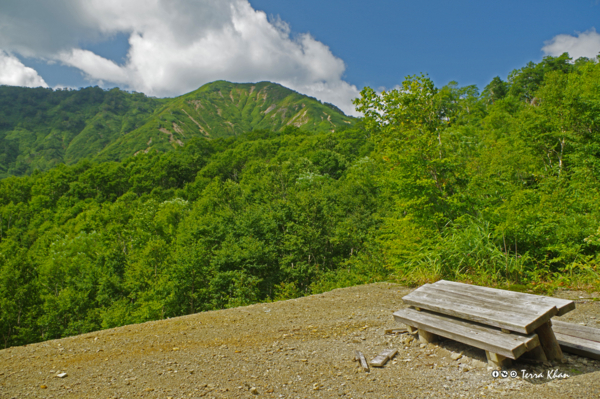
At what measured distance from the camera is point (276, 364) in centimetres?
417

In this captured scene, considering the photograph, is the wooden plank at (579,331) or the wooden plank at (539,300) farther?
the wooden plank at (579,331)

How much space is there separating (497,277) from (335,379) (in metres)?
4.88

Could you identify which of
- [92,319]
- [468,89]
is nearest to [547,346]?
[92,319]

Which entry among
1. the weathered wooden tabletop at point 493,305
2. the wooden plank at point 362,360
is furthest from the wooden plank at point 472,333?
the wooden plank at point 362,360

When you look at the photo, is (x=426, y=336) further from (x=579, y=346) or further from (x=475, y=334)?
(x=579, y=346)

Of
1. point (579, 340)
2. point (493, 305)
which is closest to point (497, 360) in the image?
point (493, 305)

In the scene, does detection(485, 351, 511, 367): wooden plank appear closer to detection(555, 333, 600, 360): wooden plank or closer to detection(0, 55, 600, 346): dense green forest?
detection(555, 333, 600, 360): wooden plank

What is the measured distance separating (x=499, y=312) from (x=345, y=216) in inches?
1240

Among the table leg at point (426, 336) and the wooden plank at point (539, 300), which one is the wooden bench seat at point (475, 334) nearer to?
the table leg at point (426, 336)

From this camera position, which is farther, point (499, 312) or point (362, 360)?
point (362, 360)

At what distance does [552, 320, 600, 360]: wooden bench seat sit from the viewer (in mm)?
3525

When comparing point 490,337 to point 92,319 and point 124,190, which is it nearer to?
point 92,319

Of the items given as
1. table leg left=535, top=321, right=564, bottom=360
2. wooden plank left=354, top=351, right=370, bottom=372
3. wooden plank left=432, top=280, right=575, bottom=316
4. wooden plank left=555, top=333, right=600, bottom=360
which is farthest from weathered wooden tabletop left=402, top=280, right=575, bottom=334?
wooden plank left=354, top=351, right=370, bottom=372

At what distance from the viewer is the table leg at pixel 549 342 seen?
11.4 feet
